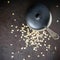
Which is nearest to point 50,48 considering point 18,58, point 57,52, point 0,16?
point 57,52

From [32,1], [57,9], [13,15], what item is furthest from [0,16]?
[57,9]

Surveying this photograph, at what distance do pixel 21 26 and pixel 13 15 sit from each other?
2.4 inches

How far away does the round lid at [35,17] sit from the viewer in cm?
144

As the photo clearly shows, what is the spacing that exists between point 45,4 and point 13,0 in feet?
0.49

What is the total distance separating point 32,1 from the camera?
1.46 meters

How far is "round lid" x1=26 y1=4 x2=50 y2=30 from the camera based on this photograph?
1.44 meters

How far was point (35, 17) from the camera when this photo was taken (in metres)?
1.44

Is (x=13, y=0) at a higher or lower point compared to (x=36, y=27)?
higher

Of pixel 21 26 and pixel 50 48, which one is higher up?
pixel 21 26

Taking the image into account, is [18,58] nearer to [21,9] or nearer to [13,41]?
[13,41]

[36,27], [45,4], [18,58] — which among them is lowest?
[18,58]

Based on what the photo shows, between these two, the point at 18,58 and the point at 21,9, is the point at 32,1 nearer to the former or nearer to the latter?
the point at 21,9

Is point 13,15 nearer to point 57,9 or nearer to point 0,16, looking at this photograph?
point 0,16

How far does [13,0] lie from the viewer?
1458 mm
